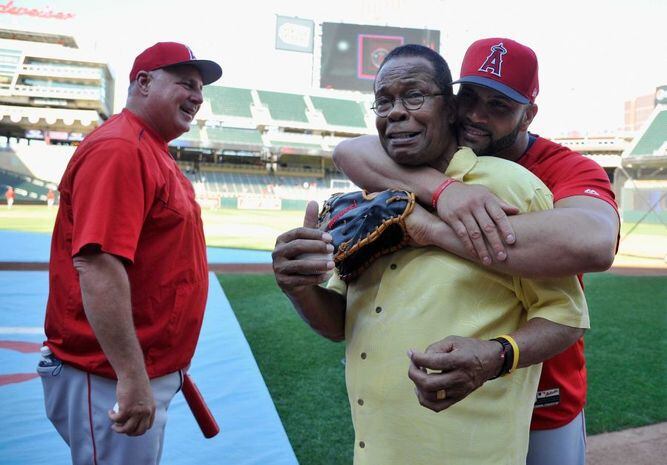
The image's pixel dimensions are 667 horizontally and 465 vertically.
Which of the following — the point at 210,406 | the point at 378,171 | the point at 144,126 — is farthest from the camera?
the point at 210,406

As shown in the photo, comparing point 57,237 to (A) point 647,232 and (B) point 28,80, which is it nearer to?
(A) point 647,232

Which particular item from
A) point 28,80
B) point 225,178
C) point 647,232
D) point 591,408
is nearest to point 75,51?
point 28,80

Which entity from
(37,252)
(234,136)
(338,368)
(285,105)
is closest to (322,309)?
(338,368)

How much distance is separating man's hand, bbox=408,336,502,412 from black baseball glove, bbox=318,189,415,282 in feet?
1.08

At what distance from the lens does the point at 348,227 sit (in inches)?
56.7

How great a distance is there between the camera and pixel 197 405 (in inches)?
106

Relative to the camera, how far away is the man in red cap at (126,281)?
1.88m

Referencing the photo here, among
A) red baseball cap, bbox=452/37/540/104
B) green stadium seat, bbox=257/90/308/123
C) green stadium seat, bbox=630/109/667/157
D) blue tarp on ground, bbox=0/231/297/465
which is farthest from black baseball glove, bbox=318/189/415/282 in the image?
green stadium seat, bbox=257/90/308/123

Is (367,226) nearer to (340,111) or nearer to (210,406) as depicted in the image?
(210,406)

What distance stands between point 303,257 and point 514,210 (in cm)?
52

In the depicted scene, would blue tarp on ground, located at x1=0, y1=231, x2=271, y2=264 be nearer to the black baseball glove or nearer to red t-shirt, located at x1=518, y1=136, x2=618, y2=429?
red t-shirt, located at x1=518, y1=136, x2=618, y2=429

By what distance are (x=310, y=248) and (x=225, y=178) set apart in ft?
153

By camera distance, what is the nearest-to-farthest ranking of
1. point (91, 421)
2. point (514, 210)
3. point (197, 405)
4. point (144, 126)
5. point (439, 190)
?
point (514, 210) < point (439, 190) < point (91, 421) < point (144, 126) < point (197, 405)

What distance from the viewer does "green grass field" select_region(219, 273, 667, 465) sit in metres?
4.11
